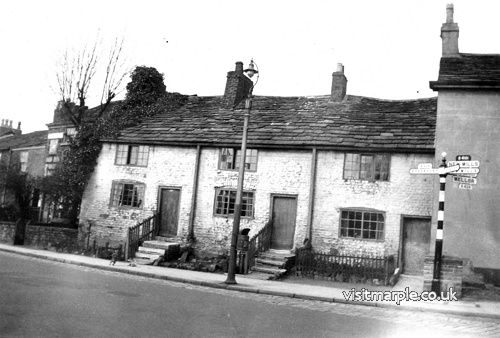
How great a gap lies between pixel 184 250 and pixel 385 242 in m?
8.19

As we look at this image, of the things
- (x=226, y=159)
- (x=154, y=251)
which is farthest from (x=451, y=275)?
(x=154, y=251)

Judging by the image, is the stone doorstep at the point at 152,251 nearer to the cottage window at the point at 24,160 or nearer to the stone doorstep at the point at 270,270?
the stone doorstep at the point at 270,270

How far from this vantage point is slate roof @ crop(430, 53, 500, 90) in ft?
46.9

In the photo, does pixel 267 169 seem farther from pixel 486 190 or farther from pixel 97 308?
pixel 97 308

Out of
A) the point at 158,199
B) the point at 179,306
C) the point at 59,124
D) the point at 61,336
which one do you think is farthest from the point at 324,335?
the point at 59,124

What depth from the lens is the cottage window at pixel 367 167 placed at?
59.5 ft

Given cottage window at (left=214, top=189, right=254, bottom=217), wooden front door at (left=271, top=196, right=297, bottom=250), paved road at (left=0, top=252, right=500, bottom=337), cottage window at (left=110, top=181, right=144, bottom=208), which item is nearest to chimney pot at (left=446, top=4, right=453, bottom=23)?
wooden front door at (left=271, top=196, right=297, bottom=250)

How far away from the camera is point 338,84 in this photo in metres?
22.5

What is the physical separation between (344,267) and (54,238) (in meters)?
13.9

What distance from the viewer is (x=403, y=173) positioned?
17.7 m

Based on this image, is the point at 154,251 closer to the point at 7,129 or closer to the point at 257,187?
the point at 257,187

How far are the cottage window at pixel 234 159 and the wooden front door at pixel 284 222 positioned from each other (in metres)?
1.99

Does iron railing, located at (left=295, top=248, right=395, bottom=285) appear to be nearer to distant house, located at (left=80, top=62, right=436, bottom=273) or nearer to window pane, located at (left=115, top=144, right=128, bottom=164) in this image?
distant house, located at (left=80, top=62, right=436, bottom=273)

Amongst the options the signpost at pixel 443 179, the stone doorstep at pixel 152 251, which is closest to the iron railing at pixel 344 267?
the signpost at pixel 443 179
